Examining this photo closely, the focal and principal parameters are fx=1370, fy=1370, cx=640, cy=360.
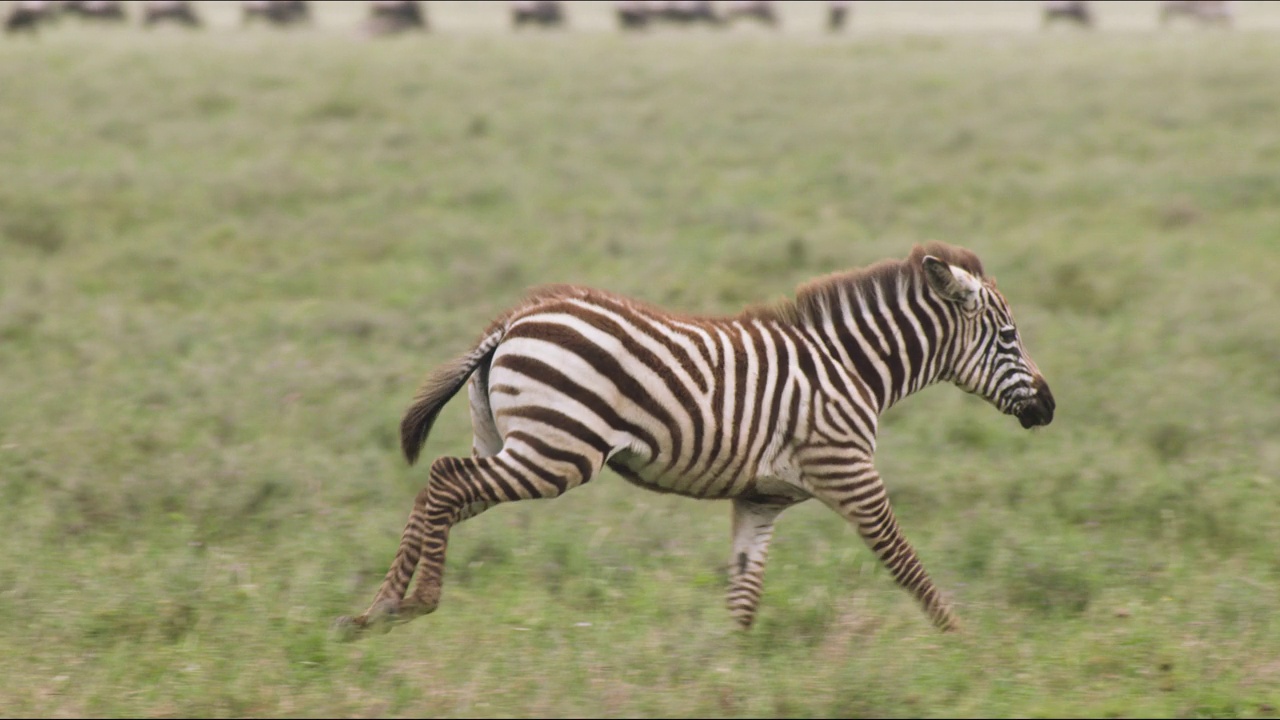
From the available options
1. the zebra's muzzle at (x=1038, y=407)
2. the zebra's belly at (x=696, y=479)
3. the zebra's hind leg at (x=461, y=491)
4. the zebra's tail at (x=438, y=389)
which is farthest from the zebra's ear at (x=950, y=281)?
the zebra's tail at (x=438, y=389)

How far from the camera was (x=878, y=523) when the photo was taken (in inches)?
220

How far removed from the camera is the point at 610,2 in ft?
140

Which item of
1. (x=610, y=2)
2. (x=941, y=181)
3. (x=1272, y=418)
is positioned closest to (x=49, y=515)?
(x=1272, y=418)

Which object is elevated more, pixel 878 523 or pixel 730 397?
pixel 730 397

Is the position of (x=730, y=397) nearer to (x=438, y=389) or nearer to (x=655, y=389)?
(x=655, y=389)

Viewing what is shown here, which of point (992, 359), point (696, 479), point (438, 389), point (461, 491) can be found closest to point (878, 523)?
point (696, 479)

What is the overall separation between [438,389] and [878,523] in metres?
1.86

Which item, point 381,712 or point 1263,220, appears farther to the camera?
point 1263,220

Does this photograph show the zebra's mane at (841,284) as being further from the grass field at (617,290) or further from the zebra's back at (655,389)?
the grass field at (617,290)

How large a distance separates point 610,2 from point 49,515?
3781 cm

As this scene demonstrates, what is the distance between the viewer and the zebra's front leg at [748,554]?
576cm

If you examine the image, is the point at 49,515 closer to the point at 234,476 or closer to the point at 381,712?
the point at 234,476

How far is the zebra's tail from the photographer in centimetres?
536

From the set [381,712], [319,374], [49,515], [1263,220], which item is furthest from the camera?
[1263,220]
